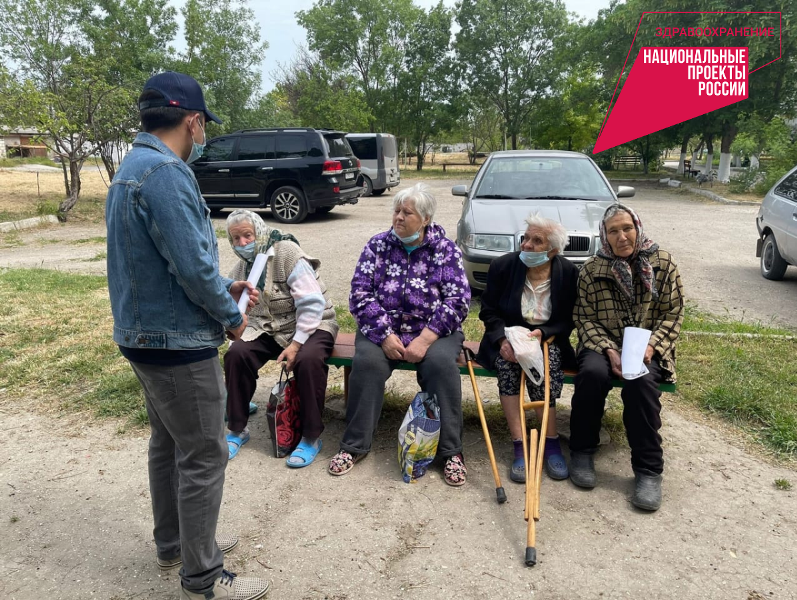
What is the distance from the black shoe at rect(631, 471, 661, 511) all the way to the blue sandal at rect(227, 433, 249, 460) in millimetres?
2312

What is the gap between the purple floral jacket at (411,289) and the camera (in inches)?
146

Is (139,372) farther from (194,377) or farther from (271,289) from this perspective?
(271,289)

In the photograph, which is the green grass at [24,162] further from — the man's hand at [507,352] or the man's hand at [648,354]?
the man's hand at [648,354]

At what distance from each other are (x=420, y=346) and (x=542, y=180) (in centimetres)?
432

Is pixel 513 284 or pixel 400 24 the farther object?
pixel 400 24

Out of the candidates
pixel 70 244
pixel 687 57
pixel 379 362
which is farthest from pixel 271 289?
pixel 687 57

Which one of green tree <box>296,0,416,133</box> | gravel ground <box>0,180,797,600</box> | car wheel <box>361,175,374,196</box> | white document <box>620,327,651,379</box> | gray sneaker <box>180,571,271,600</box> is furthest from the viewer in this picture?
green tree <box>296,0,416,133</box>

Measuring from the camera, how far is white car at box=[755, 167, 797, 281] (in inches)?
291

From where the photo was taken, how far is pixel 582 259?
19.7 feet

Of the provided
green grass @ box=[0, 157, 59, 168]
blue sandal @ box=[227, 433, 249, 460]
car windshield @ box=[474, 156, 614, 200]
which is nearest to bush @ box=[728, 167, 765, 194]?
car windshield @ box=[474, 156, 614, 200]

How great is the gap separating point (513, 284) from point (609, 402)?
131 centimetres

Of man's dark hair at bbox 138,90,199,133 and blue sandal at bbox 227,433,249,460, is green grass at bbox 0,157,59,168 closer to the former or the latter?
blue sandal at bbox 227,433,249,460

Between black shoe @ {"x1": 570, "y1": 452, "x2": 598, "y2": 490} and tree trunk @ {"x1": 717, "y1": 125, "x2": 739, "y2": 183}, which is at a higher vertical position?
tree trunk @ {"x1": 717, "y1": 125, "x2": 739, "y2": 183}

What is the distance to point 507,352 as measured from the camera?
11.8ft
